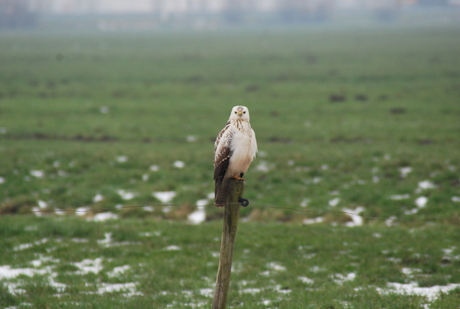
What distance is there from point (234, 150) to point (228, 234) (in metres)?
1.21

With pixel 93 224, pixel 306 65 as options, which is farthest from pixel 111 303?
pixel 306 65

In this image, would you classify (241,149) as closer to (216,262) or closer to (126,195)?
(216,262)

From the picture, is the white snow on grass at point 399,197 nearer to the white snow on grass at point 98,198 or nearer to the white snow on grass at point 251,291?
the white snow on grass at point 251,291

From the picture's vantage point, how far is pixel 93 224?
40.8 feet

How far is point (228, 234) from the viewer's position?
6715 millimetres

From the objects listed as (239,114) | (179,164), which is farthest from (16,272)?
(179,164)

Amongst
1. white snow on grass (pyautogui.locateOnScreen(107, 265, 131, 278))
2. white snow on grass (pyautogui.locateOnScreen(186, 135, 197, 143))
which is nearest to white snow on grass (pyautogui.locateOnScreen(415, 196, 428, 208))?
white snow on grass (pyautogui.locateOnScreen(107, 265, 131, 278))

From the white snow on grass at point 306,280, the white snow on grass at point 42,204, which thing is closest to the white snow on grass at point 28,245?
the white snow on grass at point 42,204

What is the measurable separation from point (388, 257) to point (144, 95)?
28.7m

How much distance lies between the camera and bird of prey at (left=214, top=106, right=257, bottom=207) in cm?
677

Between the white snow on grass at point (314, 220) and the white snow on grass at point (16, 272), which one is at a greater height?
the white snow on grass at point (16, 272)

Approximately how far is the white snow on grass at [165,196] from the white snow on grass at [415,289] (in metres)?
8.58

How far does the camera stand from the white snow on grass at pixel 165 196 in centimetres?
1555

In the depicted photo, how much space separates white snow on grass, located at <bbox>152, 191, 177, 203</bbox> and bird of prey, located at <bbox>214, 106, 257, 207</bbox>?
8.85 meters
